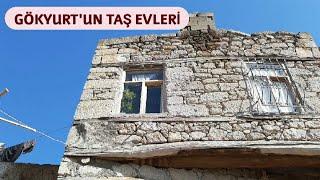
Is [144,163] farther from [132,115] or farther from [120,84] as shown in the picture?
[120,84]

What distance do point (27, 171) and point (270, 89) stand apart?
448cm

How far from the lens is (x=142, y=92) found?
6.23 metres

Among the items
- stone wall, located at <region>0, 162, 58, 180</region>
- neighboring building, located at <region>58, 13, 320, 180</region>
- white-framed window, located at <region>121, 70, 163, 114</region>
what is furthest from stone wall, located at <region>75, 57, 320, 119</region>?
stone wall, located at <region>0, 162, 58, 180</region>

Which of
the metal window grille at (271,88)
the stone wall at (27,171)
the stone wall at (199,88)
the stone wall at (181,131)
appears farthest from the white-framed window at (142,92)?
the stone wall at (27,171)

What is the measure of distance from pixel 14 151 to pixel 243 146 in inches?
182

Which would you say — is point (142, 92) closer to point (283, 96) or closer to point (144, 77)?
point (144, 77)

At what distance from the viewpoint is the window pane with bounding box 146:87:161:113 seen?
594 cm

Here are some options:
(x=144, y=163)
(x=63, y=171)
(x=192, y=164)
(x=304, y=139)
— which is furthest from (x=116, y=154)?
(x=304, y=139)

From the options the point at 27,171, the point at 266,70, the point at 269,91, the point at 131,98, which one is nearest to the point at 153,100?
the point at 131,98

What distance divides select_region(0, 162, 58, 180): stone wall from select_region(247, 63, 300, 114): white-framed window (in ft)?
11.9

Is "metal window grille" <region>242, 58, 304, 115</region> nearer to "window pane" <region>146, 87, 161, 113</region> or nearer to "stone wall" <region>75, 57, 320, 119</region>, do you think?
"stone wall" <region>75, 57, 320, 119</region>

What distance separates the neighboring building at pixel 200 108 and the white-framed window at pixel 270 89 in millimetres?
19

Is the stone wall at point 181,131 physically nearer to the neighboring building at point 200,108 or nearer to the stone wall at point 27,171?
the neighboring building at point 200,108

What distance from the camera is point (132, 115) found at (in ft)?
18.5
